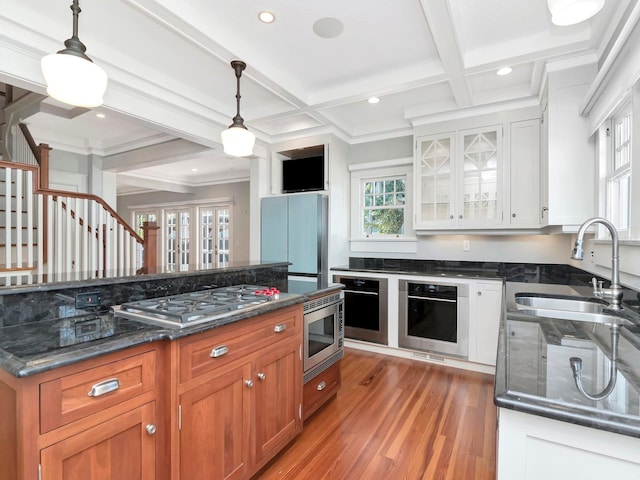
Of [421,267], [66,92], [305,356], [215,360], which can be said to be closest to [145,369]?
[215,360]

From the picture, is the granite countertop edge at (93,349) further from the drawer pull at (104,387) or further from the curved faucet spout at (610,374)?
the curved faucet spout at (610,374)

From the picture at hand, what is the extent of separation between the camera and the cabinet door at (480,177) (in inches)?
129

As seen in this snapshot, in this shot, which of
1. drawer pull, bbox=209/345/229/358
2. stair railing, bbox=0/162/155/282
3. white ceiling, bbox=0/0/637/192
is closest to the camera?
drawer pull, bbox=209/345/229/358

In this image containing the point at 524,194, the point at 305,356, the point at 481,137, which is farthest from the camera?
the point at 481,137

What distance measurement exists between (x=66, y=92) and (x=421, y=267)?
3.57 m

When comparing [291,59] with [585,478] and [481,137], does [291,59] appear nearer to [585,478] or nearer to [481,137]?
[481,137]

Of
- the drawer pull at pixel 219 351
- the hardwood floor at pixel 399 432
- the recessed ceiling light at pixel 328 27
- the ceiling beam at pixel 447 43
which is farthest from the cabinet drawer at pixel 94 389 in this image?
the ceiling beam at pixel 447 43

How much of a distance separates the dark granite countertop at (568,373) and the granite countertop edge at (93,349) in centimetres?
110

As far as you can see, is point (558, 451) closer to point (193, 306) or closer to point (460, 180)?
point (193, 306)

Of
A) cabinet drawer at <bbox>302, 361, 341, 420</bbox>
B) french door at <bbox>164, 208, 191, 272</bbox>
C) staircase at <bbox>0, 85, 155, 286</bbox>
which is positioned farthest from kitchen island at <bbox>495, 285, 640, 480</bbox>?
french door at <bbox>164, 208, 191, 272</bbox>

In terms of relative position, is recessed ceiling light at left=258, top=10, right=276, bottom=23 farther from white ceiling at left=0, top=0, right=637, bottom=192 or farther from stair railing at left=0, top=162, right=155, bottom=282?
stair railing at left=0, top=162, right=155, bottom=282

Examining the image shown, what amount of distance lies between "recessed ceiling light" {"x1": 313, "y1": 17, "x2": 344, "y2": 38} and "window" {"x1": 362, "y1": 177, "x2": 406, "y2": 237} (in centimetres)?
210

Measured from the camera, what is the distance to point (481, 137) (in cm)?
335

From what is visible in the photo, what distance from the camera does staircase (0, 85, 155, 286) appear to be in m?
3.01
